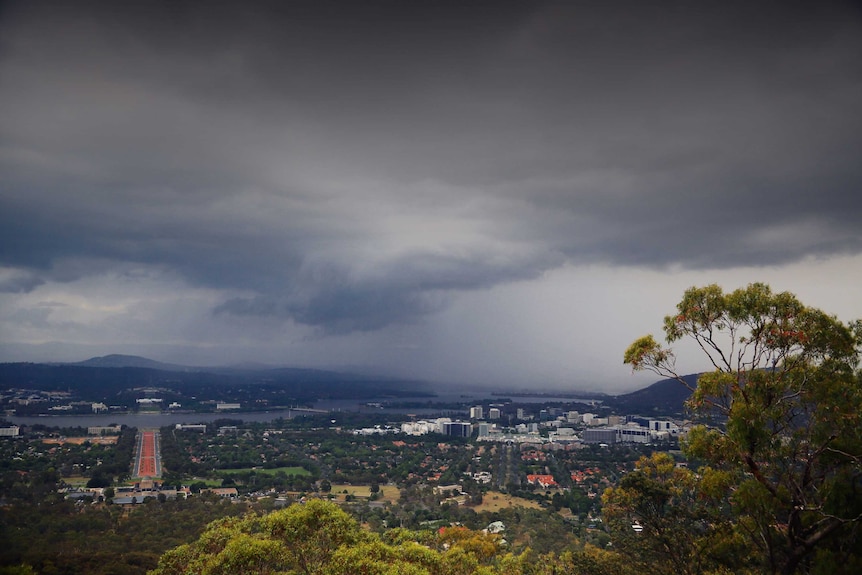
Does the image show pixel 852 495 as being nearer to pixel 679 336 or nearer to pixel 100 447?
pixel 679 336

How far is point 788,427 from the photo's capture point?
5.39 meters

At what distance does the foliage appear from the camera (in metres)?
4.95

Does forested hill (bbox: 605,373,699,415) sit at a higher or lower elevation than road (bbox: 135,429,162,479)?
higher

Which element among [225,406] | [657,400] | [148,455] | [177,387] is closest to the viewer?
[148,455]

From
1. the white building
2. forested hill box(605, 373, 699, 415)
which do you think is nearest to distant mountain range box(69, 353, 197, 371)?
the white building

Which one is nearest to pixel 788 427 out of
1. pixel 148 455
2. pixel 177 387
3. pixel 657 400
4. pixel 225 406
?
pixel 148 455

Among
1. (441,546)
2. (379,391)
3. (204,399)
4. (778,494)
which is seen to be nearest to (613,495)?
(441,546)

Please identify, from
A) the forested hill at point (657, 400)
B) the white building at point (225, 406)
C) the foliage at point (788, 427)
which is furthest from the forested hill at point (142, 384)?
the forested hill at point (657, 400)

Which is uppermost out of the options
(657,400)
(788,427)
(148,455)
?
(788,427)

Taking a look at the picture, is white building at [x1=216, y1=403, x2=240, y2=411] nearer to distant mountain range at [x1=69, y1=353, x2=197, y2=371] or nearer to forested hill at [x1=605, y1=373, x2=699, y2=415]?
distant mountain range at [x1=69, y1=353, x2=197, y2=371]

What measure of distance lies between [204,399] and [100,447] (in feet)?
123

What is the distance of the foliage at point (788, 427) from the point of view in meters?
4.95

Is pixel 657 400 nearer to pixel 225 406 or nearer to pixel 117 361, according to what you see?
pixel 225 406

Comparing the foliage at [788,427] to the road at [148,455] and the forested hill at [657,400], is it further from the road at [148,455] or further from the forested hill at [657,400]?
the forested hill at [657,400]
